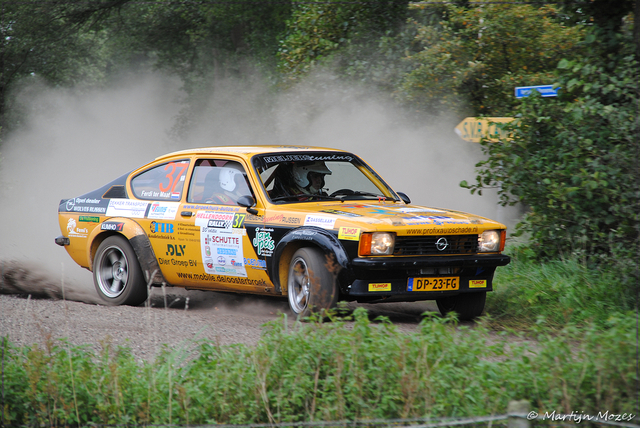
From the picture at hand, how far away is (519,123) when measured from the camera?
322 inches

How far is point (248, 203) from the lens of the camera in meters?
7.00

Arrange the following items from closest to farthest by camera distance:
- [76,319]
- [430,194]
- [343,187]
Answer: [76,319] → [343,187] → [430,194]

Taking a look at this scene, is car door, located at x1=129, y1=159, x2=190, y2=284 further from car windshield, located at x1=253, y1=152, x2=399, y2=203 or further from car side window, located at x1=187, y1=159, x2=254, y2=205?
car windshield, located at x1=253, y1=152, x2=399, y2=203

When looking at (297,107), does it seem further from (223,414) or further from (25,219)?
(223,414)

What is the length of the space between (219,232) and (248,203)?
0.48m

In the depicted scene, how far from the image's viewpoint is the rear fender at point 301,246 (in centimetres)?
620

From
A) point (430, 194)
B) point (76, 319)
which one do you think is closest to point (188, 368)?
point (76, 319)

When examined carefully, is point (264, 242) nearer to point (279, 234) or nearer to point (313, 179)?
point (279, 234)

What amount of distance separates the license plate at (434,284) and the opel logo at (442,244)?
26 centimetres

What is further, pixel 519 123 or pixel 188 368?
pixel 519 123

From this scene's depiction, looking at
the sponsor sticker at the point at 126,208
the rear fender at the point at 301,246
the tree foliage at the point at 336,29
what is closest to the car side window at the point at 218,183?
the sponsor sticker at the point at 126,208

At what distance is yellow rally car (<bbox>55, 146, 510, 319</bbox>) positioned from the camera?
20.5 ft

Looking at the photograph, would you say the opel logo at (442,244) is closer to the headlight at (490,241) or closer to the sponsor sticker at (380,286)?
the headlight at (490,241)

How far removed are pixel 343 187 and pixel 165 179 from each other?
191cm
